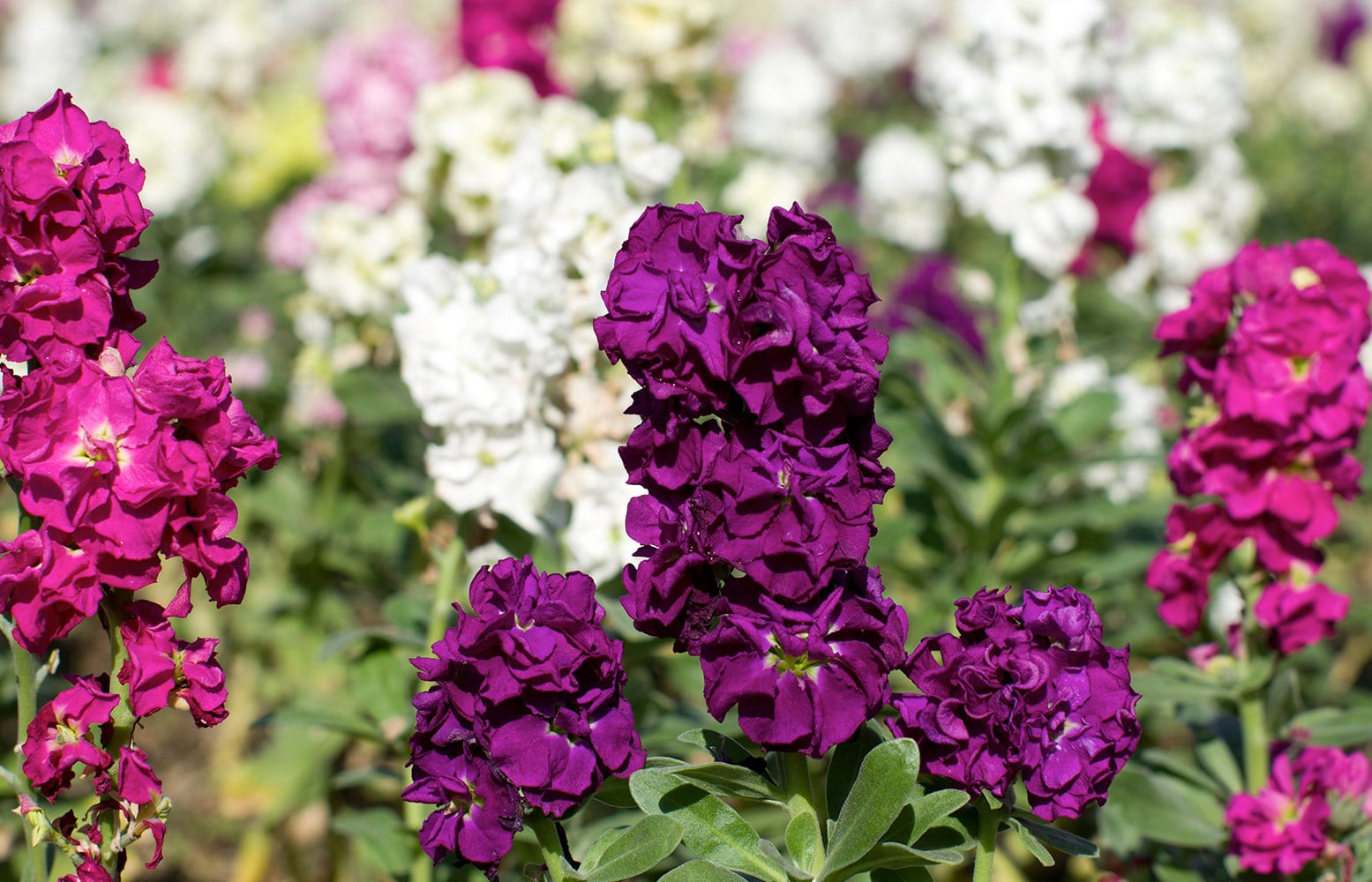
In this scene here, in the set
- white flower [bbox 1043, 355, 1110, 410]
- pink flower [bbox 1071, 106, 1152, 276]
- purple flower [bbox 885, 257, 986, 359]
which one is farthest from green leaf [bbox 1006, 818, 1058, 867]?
pink flower [bbox 1071, 106, 1152, 276]

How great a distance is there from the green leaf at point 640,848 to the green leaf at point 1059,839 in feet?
1.36

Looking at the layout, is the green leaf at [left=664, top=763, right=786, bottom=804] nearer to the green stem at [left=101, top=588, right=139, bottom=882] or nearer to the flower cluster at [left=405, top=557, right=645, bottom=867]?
the flower cluster at [left=405, top=557, right=645, bottom=867]

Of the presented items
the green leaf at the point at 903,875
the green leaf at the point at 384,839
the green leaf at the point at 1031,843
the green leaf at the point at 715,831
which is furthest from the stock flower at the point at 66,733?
the green leaf at the point at 1031,843

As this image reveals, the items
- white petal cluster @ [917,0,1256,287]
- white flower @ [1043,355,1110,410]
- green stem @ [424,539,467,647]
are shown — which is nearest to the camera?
green stem @ [424,539,467,647]

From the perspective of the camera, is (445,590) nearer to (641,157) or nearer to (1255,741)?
(641,157)

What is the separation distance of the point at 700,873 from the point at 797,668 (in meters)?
0.27

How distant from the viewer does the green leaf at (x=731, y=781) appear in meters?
1.46

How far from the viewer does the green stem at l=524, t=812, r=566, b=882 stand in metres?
1.57

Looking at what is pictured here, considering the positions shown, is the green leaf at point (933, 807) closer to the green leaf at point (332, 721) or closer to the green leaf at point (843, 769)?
the green leaf at point (843, 769)

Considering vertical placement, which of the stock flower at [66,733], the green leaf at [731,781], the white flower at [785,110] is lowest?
the stock flower at [66,733]

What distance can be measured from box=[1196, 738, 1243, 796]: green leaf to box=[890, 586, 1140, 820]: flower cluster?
1032 mm

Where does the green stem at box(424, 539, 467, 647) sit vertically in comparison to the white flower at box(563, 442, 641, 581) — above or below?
below

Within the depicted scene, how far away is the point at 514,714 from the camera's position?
Result: 4.84 ft

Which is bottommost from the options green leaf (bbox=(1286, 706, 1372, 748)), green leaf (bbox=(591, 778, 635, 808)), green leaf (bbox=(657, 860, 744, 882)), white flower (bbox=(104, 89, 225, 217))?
green leaf (bbox=(657, 860, 744, 882))
